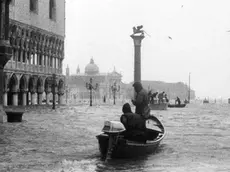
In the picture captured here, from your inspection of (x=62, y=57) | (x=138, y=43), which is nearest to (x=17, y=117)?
(x=138, y=43)

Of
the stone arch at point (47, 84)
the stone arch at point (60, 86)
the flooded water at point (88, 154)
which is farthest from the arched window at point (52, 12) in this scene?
the flooded water at point (88, 154)

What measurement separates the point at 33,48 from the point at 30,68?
2.18 m

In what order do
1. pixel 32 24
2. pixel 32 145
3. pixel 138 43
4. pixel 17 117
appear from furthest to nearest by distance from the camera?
1. pixel 32 24
2. pixel 138 43
3. pixel 17 117
4. pixel 32 145

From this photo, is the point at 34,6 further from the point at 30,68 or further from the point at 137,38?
the point at 137,38

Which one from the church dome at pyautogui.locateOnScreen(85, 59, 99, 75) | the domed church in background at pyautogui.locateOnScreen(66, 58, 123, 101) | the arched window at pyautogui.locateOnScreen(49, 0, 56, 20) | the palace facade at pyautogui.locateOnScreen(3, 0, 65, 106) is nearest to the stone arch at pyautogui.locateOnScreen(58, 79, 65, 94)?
the palace facade at pyautogui.locateOnScreen(3, 0, 65, 106)

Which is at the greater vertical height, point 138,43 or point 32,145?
point 138,43

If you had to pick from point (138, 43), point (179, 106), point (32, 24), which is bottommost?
point (179, 106)

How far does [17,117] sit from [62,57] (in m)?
33.7

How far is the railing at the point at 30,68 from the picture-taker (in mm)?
42469

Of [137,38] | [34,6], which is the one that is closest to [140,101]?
[137,38]

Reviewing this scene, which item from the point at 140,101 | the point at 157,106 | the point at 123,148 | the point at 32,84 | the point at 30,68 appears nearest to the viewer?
the point at 123,148

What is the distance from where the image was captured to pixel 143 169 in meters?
10.0

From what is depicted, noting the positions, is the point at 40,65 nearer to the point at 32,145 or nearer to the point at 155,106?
the point at 155,106

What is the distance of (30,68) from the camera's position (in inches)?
1850
